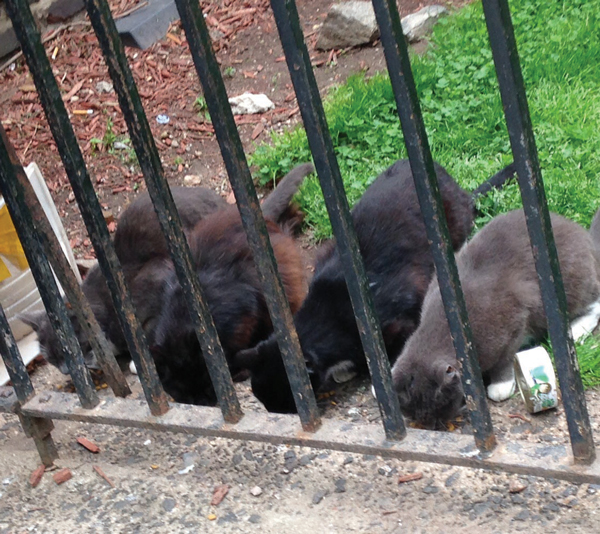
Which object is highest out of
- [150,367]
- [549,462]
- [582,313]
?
[150,367]

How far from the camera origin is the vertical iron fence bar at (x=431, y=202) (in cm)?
188

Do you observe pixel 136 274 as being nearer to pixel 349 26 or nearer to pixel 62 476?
pixel 62 476

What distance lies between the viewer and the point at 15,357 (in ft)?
9.78

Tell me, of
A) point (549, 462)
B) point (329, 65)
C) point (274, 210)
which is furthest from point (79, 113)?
point (549, 462)

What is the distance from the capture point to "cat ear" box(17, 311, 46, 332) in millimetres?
4758

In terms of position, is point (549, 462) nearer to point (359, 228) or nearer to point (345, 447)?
point (345, 447)

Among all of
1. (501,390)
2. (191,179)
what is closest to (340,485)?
(501,390)

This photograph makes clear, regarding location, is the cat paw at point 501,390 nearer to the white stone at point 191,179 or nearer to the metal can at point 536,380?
the metal can at point 536,380

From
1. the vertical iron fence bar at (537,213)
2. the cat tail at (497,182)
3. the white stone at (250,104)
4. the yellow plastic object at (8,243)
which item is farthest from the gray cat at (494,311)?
the white stone at (250,104)

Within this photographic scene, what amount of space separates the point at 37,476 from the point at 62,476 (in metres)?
0.11

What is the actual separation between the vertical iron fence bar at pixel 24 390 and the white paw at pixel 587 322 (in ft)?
7.84

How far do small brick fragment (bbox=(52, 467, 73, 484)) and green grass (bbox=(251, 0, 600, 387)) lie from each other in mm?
2595

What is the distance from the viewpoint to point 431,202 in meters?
2.03

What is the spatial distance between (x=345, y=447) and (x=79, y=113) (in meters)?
5.79
